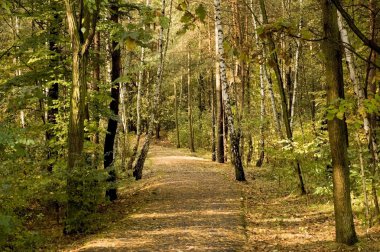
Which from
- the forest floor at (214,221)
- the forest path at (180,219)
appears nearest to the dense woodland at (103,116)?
the forest floor at (214,221)

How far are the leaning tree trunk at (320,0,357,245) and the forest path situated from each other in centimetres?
192

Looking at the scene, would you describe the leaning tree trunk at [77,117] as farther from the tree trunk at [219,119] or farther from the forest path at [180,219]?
the tree trunk at [219,119]

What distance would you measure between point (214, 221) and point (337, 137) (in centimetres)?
392

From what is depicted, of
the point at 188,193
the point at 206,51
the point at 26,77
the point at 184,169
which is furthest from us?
the point at 206,51

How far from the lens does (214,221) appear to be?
8898 millimetres

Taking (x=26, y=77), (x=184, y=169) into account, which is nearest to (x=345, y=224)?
(x=26, y=77)

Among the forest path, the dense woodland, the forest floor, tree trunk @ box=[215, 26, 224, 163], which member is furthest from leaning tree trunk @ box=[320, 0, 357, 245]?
tree trunk @ box=[215, 26, 224, 163]

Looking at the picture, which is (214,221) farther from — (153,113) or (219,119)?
(219,119)

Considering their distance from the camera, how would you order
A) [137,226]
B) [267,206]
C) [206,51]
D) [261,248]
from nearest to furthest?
[261,248] → [137,226] → [267,206] → [206,51]

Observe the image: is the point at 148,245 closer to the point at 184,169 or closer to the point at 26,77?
the point at 26,77

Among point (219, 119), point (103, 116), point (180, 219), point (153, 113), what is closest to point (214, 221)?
point (180, 219)

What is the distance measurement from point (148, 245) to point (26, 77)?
18.3 ft

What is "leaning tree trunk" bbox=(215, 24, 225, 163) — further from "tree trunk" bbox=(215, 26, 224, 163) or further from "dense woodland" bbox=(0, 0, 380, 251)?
"dense woodland" bbox=(0, 0, 380, 251)

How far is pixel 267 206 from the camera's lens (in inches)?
423
